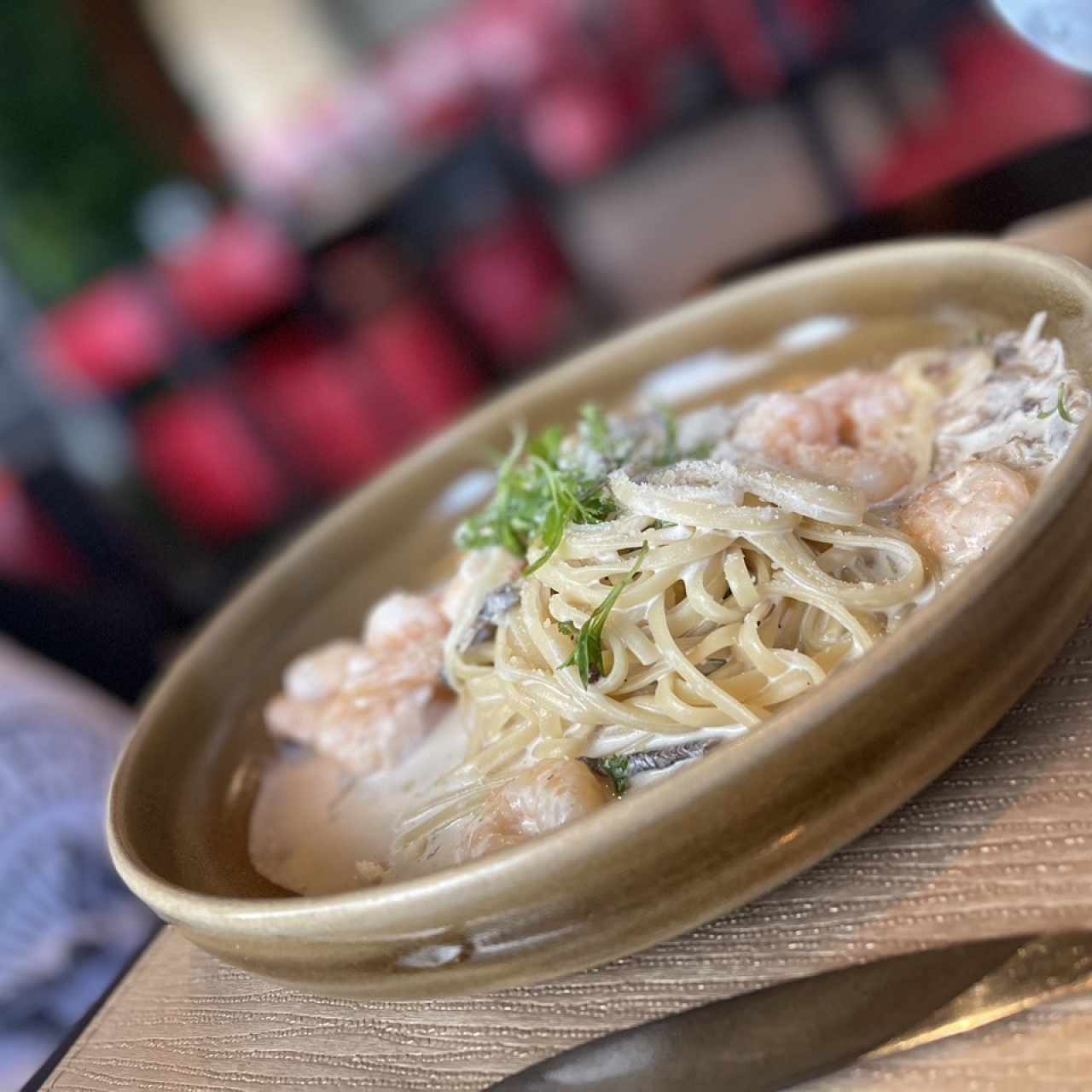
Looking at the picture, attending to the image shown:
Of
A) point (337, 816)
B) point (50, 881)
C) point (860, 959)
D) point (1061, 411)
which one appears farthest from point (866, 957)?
point (50, 881)

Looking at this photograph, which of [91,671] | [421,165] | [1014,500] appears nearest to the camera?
[1014,500]

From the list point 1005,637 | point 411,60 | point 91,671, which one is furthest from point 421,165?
point 1005,637

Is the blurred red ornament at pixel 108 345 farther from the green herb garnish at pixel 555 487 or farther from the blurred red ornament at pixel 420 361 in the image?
the green herb garnish at pixel 555 487

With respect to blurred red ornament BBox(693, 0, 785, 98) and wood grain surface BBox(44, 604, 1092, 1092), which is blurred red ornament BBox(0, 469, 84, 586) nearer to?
wood grain surface BBox(44, 604, 1092, 1092)

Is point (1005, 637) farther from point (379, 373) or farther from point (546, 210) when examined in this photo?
point (546, 210)

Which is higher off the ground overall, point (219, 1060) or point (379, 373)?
point (219, 1060)

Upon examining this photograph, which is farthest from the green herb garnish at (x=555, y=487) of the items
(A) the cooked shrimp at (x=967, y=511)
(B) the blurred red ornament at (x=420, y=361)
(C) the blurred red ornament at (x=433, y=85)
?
(C) the blurred red ornament at (x=433, y=85)

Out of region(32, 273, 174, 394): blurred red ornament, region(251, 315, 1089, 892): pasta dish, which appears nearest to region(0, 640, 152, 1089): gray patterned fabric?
region(251, 315, 1089, 892): pasta dish
